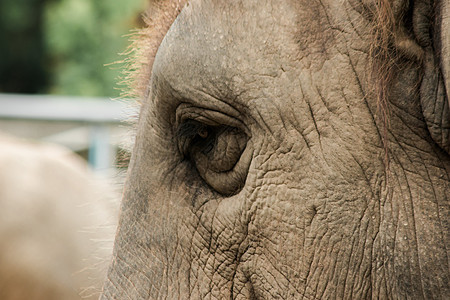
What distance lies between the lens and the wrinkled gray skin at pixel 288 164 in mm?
1332

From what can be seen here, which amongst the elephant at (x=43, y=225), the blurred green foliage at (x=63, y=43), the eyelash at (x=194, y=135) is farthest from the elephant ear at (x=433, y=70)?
the blurred green foliage at (x=63, y=43)

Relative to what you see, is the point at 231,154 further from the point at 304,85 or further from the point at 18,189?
the point at 18,189

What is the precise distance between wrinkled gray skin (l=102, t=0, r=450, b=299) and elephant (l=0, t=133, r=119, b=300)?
12.2 feet

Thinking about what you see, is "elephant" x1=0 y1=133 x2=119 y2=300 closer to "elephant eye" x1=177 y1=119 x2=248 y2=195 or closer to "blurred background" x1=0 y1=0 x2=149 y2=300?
"blurred background" x1=0 y1=0 x2=149 y2=300

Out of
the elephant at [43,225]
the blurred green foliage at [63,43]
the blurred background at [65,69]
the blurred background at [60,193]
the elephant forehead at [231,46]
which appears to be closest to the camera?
the elephant forehead at [231,46]

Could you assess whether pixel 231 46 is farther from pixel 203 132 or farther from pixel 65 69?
pixel 65 69

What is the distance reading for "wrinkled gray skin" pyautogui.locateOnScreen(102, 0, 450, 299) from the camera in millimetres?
1332

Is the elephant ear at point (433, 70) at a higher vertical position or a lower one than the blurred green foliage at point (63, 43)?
lower

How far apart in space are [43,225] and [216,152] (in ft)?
14.9

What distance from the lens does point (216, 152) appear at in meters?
1.60

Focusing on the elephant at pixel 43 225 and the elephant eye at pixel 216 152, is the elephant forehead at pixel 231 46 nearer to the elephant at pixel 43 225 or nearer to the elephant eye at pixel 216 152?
the elephant eye at pixel 216 152

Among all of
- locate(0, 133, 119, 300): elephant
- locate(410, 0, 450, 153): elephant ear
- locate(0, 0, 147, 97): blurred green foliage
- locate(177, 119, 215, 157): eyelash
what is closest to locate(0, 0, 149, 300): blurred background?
locate(0, 133, 119, 300): elephant

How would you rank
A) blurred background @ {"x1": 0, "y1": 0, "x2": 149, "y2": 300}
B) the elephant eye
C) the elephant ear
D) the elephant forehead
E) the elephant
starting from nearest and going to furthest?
1. the elephant ear
2. the elephant forehead
3. the elephant eye
4. blurred background @ {"x1": 0, "y1": 0, "x2": 149, "y2": 300}
5. the elephant

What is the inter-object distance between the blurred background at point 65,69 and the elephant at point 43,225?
1167mm
